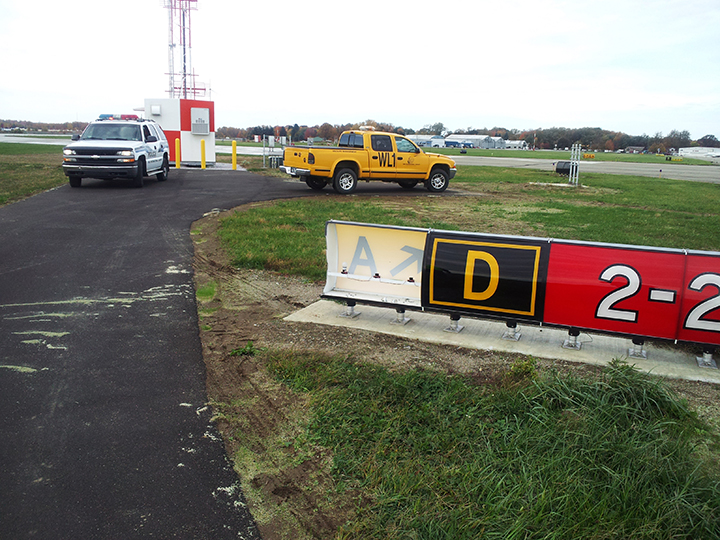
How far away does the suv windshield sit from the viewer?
17875 millimetres

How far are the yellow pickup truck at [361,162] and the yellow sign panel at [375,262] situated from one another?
1173cm

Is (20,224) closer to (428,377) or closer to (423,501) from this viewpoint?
(428,377)

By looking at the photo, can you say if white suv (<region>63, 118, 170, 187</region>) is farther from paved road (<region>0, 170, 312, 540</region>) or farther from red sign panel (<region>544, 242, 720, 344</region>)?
red sign panel (<region>544, 242, 720, 344</region>)

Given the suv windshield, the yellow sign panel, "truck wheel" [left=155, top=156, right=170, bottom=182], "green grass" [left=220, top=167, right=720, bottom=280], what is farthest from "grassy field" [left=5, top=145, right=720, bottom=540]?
"truck wheel" [left=155, top=156, right=170, bottom=182]

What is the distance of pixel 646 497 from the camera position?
3193mm

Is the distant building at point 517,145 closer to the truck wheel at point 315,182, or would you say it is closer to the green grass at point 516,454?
the truck wheel at point 315,182

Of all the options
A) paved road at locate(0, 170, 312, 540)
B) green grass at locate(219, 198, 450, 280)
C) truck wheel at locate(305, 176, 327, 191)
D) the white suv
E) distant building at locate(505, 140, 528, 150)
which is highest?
distant building at locate(505, 140, 528, 150)

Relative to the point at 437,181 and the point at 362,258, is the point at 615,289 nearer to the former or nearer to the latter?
the point at 362,258

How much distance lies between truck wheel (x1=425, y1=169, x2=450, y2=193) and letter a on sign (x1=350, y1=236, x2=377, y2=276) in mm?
14119

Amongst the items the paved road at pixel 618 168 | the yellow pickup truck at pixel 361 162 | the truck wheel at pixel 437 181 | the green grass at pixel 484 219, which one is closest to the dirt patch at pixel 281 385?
the green grass at pixel 484 219

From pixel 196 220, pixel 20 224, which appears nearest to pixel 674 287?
pixel 196 220

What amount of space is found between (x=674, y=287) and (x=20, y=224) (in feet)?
Answer: 38.1

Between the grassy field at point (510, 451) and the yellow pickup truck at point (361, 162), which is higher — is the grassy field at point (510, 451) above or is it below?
below

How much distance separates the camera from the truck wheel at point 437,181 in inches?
808
